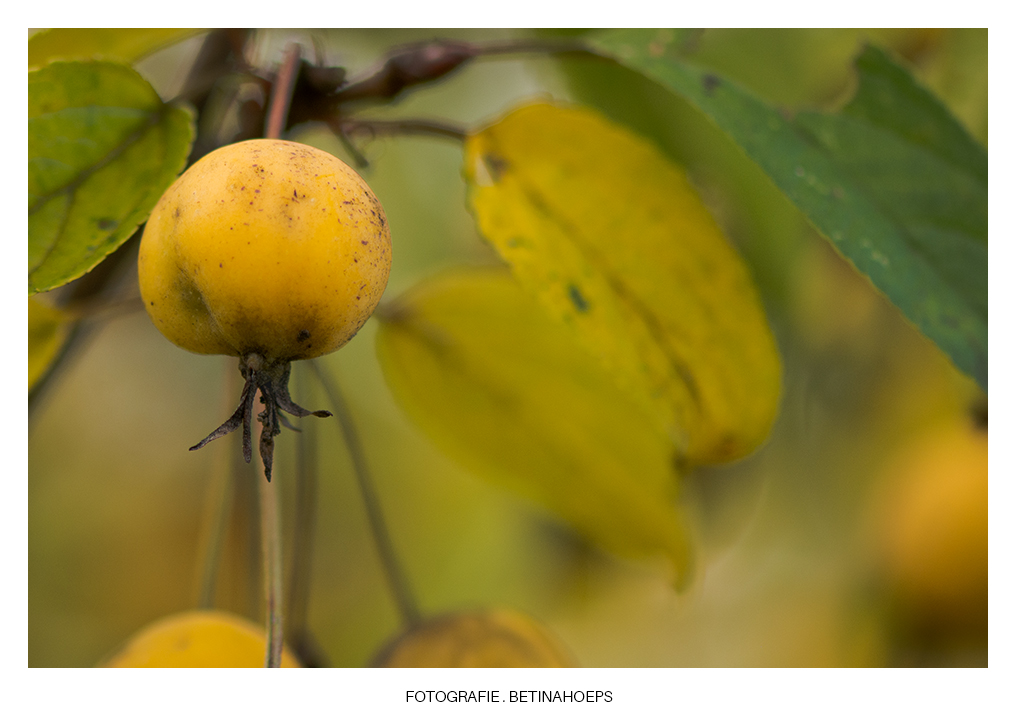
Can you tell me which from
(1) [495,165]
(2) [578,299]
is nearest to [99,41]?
(1) [495,165]

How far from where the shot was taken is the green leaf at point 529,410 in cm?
74

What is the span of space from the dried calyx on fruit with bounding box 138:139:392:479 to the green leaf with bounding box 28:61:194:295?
3.2 inches

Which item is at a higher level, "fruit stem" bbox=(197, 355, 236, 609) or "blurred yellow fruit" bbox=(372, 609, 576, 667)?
"fruit stem" bbox=(197, 355, 236, 609)

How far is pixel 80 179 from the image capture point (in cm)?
45

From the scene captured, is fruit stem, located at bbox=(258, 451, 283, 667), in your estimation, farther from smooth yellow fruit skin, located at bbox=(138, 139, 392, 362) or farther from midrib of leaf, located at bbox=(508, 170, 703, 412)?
midrib of leaf, located at bbox=(508, 170, 703, 412)

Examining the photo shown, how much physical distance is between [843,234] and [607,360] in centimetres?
17

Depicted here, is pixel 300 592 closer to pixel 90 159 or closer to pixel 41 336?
pixel 41 336

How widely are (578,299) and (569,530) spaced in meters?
0.79

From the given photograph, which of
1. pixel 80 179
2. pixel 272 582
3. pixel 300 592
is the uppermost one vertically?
pixel 80 179

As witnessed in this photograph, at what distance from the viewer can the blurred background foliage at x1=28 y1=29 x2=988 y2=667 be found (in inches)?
34.4

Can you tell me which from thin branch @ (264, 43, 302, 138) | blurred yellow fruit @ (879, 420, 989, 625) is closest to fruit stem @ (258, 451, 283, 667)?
thin branch @ (264, 43, 302, 138)

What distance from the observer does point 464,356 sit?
0.74 meters

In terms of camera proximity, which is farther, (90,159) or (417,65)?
(417,65)
